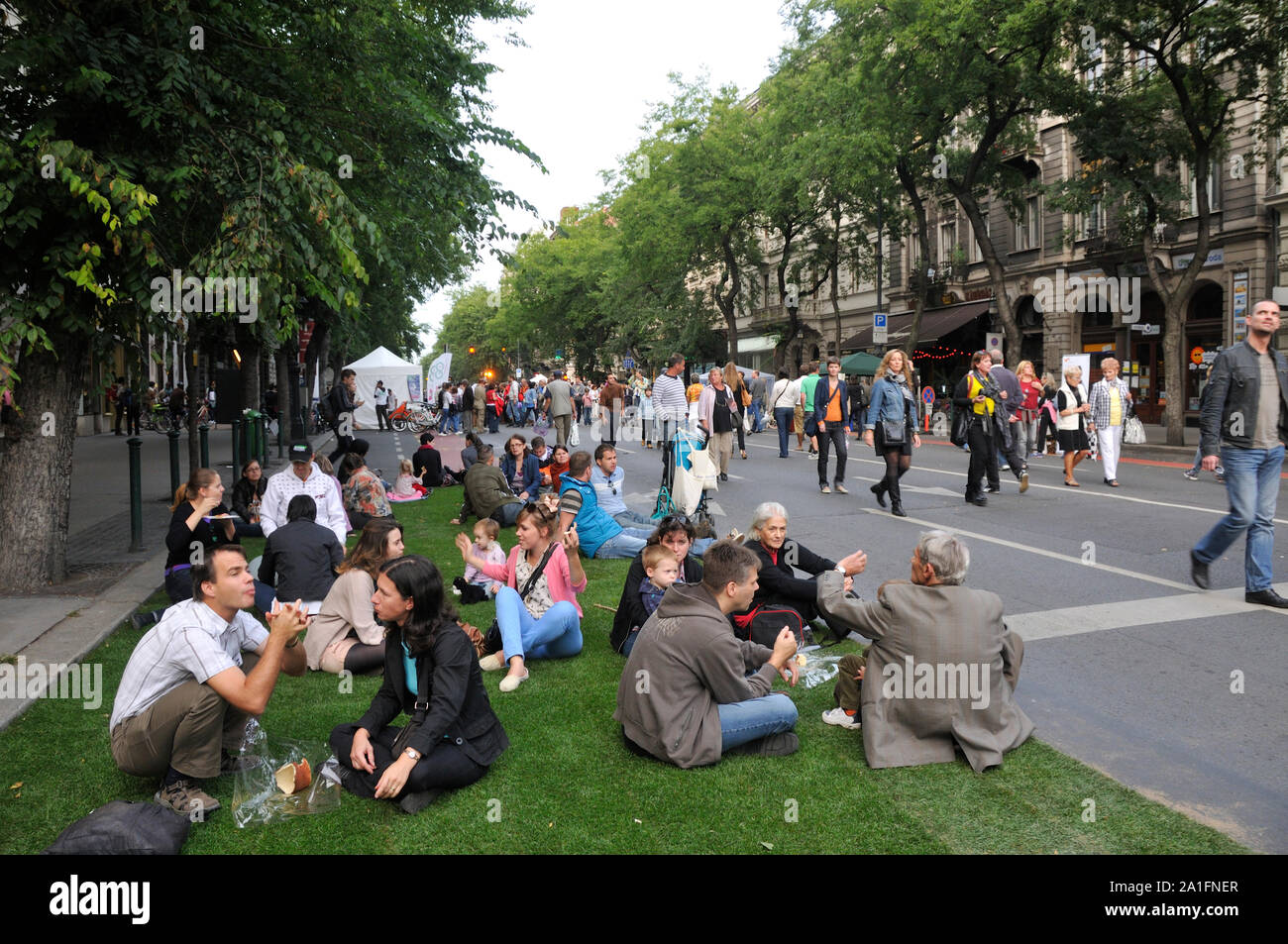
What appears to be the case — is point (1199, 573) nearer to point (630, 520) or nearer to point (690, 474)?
point (690, 474)

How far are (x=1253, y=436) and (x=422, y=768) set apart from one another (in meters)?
6.33

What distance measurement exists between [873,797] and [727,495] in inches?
400

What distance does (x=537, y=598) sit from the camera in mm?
6590

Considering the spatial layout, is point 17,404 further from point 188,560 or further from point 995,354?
point 995,354

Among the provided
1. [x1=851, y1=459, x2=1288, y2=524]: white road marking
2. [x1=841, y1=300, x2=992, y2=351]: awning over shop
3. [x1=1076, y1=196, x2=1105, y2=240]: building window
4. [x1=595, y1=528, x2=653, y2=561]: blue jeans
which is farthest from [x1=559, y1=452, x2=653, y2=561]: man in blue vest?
[x1=1076, y1=196, x2=1105, y2=240]: building window

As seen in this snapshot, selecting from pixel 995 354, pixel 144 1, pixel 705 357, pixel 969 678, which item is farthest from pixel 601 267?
pixel 969 678

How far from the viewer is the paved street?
4469 mm

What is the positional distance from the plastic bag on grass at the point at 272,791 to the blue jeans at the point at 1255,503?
20.9 feet

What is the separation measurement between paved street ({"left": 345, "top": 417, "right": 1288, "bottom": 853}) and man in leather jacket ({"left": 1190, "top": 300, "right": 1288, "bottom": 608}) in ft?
1.43

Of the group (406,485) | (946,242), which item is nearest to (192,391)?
(406,485)

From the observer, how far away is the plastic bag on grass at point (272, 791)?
13.5 feet

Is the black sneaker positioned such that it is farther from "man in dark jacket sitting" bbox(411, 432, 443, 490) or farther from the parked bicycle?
the parked bicycle

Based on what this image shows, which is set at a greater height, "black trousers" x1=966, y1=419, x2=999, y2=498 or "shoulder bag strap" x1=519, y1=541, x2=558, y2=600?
"black trousers" x1=966, y1=419, x2=999, y2=498

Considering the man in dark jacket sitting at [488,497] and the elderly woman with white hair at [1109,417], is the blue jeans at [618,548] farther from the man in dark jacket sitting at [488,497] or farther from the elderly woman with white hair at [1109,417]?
the elderly woman with white hair at [1109,417]
